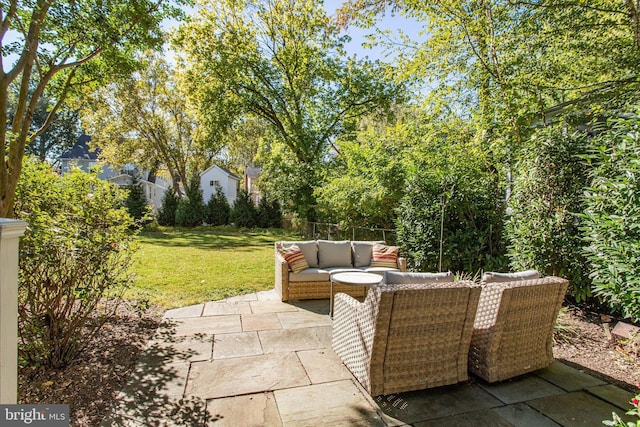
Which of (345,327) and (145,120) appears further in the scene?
(145,120)

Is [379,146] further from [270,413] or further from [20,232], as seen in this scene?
[20,232]

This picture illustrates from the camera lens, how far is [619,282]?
319 cm

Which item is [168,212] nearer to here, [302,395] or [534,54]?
[534,54]

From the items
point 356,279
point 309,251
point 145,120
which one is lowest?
point 356,279

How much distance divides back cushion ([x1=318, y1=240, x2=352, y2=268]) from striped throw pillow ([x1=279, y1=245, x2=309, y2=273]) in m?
0.35

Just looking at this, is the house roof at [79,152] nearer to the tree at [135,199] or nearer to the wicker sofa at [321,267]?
the tree at [135,199]

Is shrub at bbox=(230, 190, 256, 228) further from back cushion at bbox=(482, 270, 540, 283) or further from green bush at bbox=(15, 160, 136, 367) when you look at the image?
back cushion at bbox=(482, 270, 540, 283)

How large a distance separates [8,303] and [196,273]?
5.77 meters

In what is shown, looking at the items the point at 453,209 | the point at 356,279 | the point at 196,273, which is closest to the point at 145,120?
the point at 196,273

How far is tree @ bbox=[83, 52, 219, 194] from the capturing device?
18328 mm

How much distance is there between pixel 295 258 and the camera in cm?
528

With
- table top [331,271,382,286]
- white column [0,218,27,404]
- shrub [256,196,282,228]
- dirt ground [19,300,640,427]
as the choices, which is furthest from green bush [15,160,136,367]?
shrub [256,196,282,228]

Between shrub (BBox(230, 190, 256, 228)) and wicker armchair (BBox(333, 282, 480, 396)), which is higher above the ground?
shrub (BBox(230, 190, 256, 228))

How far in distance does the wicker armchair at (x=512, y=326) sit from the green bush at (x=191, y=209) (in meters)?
17.2
